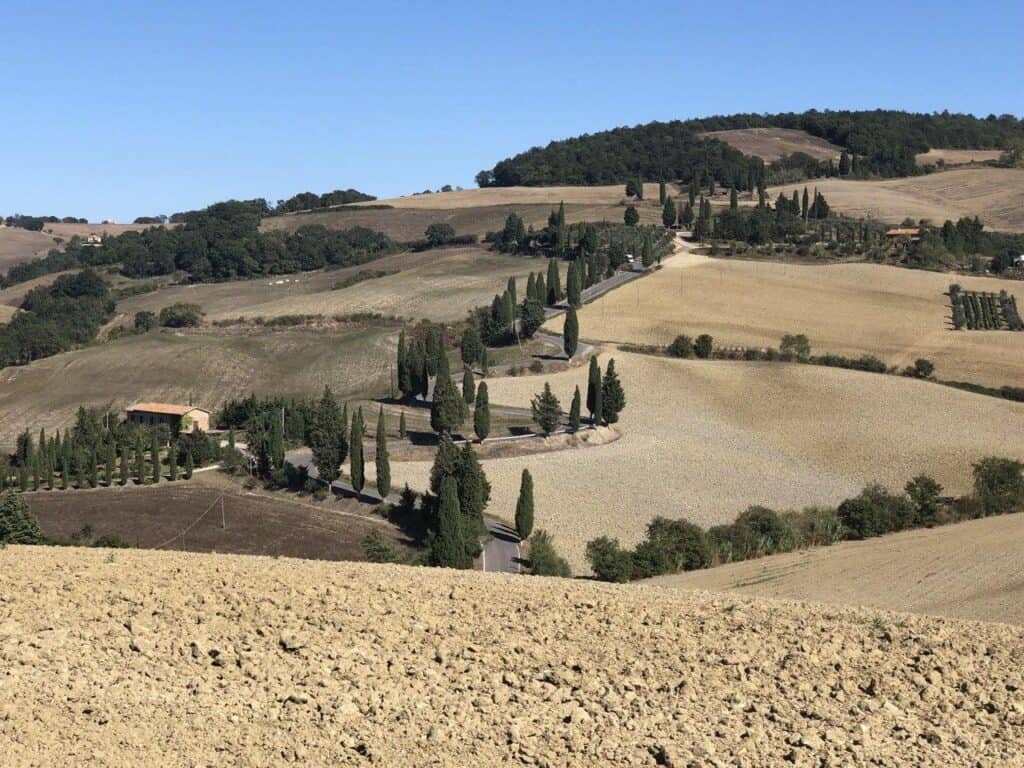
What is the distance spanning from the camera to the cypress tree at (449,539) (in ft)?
155

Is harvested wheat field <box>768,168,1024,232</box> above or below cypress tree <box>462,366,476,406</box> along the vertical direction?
above

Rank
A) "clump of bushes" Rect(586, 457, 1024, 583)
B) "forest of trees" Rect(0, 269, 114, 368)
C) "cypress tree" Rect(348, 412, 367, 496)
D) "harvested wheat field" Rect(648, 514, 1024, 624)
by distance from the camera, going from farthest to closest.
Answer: "forest of trees" Rect(0, 269, 114, 368), "cypress tree" Rect(348, 412, 367, 496), "clump of bushes" Rect(586, 457, 1024, 583), "harvested wheat field" Rect(648, 514, 1024, 624)

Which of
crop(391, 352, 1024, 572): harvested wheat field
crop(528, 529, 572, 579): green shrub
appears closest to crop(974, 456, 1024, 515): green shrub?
crop(391, 352, 1024, 572): harvested wheat field

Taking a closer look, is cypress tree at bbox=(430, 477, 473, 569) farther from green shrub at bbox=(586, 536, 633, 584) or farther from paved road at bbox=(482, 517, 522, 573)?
green shrub at bbox=(586, 536, 633, 584)

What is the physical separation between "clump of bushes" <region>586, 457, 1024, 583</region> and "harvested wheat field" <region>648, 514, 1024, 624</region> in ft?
7.97

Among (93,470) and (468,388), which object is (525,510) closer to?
(468,388)

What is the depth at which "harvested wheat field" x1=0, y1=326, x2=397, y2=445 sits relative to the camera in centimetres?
10325

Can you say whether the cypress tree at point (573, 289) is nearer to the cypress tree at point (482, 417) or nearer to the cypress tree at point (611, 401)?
the cypress tree at point (611, 401)

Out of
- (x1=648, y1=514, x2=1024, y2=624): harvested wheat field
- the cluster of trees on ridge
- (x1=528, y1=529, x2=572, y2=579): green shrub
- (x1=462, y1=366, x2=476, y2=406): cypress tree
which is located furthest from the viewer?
(x1=462, y1=366, x2=476, y2=406): cypress tree

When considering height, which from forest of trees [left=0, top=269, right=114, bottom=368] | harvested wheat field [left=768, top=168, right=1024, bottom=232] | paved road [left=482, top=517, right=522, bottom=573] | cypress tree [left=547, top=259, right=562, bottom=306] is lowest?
→ paved road [left=482, top=517, right=522, bottom=573]

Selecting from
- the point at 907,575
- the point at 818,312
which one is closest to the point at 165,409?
the point at 818,312

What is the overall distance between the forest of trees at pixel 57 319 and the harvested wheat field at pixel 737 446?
56.7 m

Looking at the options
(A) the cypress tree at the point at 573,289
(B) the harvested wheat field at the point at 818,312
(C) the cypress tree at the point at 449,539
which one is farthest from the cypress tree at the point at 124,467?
(A) the cypress tree at the point at 573,289

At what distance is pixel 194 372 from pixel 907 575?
3329 inches
